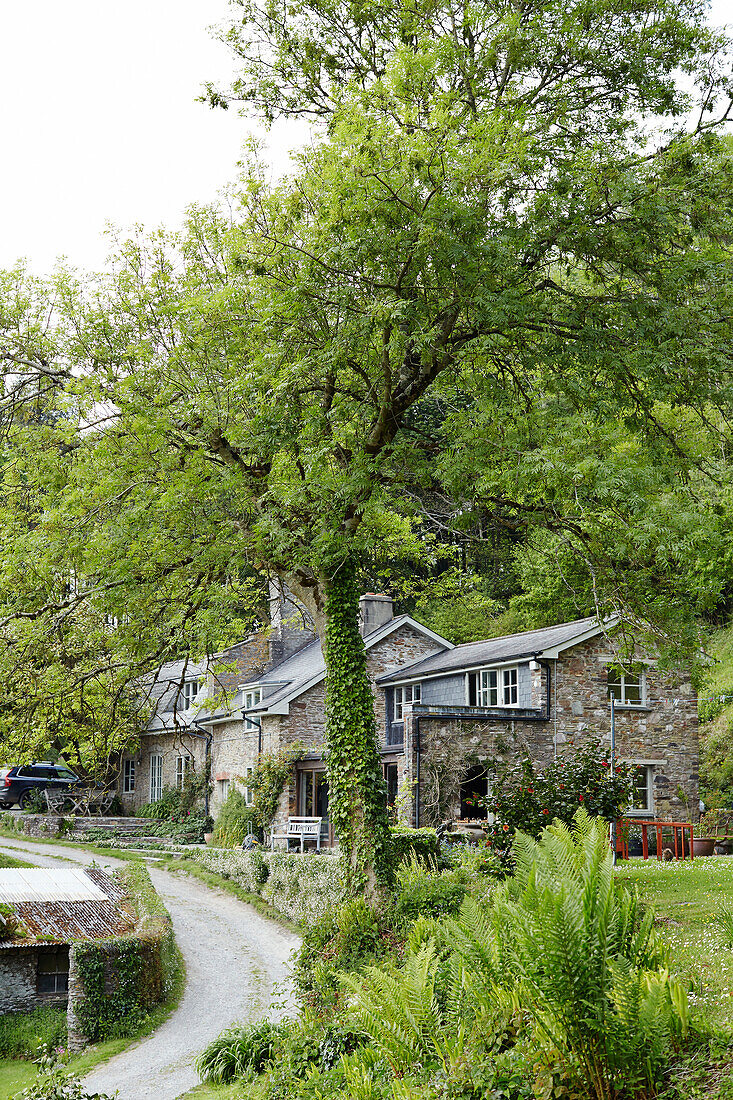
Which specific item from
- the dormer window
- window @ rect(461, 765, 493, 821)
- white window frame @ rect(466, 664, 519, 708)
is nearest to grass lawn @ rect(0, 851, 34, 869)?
window @ rect(461, 765, 493, 821)

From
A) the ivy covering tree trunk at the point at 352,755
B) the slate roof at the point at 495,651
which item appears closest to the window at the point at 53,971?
the ivy covering tree trunk at the point at 352,755

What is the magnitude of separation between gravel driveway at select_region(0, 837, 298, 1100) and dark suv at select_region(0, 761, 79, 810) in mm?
11096

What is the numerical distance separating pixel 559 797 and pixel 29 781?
97.2ft

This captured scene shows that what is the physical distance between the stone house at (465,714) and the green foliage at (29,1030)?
20.3 ft

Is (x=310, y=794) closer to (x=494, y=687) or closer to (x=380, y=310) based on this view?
(x=494, y=687)

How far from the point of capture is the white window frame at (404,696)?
29.4m

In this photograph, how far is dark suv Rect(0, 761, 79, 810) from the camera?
36.3 metres

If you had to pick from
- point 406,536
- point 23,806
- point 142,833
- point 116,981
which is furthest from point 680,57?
point 23,806

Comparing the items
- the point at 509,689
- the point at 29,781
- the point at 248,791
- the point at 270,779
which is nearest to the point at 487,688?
the point at 509,689

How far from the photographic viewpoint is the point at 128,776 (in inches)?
1660

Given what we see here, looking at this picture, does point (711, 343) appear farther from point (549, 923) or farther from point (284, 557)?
point (549, 923)

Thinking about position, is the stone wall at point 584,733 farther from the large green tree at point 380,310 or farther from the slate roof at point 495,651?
the large green tree at point 380,310

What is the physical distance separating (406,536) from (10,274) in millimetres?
7246

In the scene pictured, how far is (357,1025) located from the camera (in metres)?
7.55
